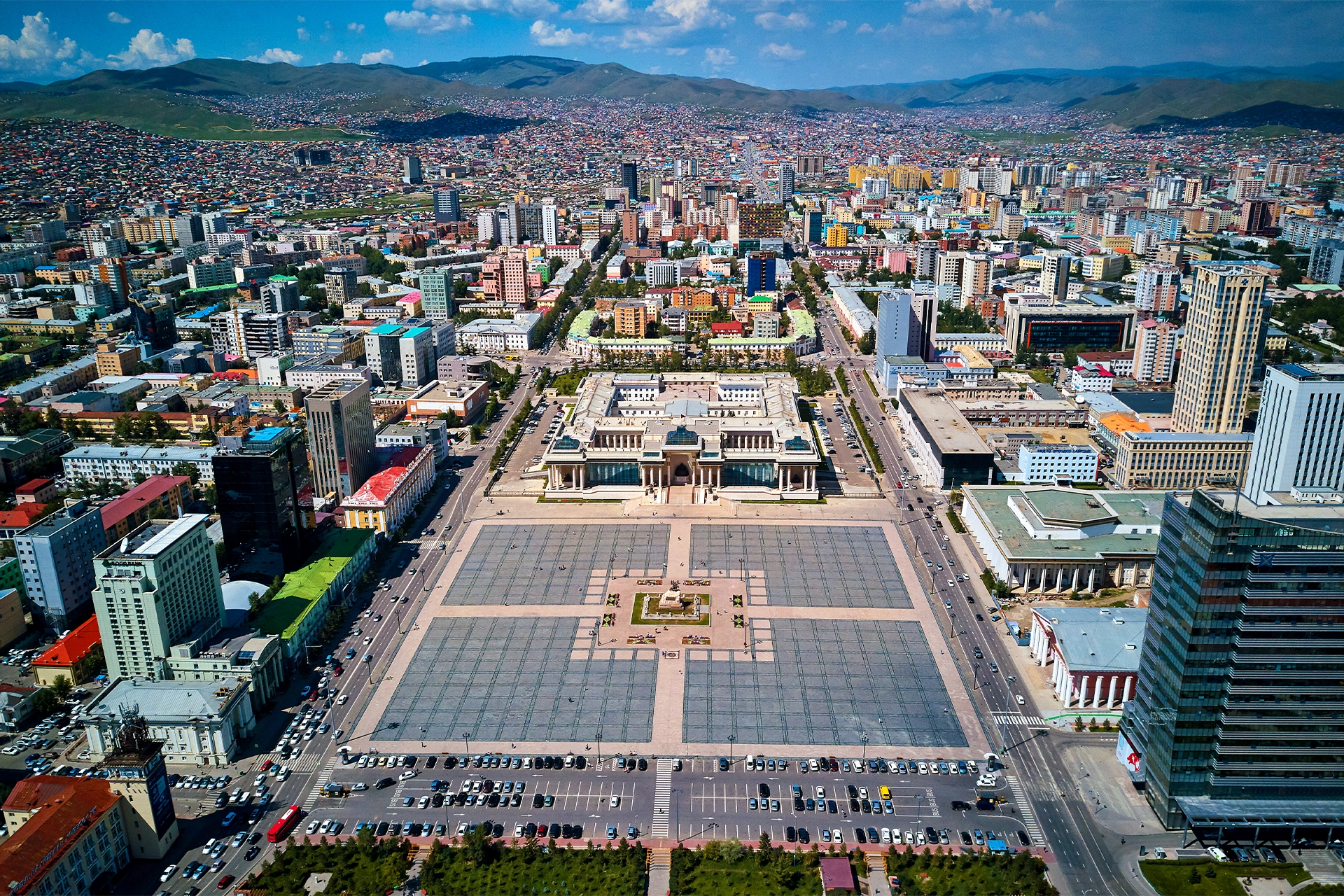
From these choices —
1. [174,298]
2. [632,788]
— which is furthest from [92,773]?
[174,298]

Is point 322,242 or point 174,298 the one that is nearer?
point 174,298

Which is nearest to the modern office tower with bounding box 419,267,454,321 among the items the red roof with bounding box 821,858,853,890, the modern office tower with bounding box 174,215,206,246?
the modern office tower with bounding box 174,215,206,246

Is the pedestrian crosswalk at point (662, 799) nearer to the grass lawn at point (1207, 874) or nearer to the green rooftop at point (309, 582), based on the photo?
the grass lawn at point (1207, 874)

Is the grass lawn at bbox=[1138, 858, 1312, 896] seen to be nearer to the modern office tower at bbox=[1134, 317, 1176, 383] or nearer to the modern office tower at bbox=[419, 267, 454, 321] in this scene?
the modern office tower at bbox=[1134, 317, 1176, 383]

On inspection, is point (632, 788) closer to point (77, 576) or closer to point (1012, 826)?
point (1012, 826)

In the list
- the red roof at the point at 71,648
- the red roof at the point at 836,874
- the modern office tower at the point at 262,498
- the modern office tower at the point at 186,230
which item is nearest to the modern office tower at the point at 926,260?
the modern office tower at the point at 262,498

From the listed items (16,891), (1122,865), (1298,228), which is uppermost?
(1298,228)
